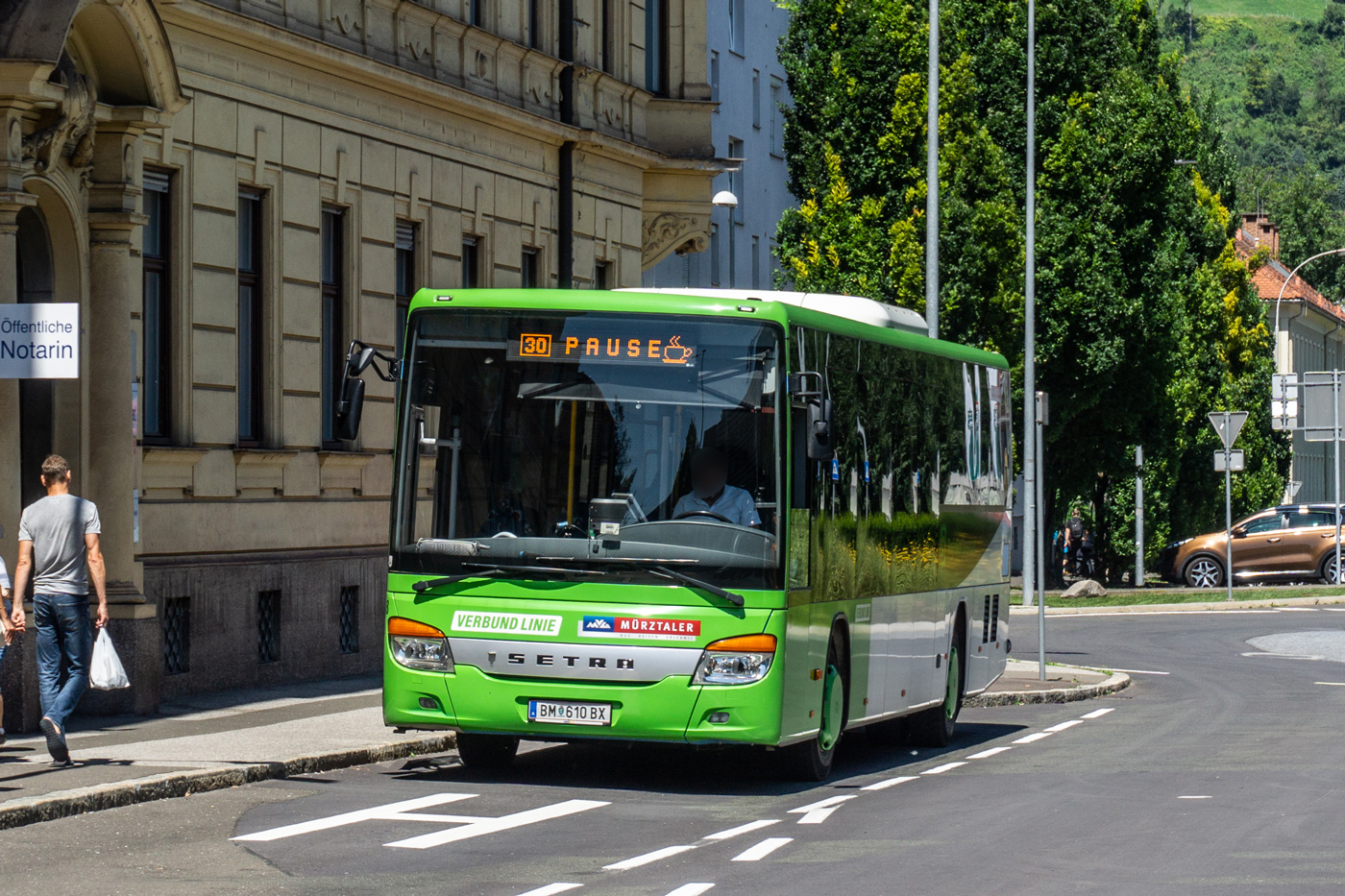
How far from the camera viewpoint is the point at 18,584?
42.1ft

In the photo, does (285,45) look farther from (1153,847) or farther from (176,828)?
(1153,847)

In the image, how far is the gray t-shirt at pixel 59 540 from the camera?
42.2 feet

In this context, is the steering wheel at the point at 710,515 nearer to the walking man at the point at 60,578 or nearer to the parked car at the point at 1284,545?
the walking man at the point at 60,578

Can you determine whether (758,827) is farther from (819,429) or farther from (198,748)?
(198,748)

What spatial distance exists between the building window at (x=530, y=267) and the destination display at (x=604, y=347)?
13.0m

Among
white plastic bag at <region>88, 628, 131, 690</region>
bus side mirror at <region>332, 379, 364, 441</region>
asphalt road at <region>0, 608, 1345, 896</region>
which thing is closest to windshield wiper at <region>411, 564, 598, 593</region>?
bus side mirror at <region>332, 379, 364, 441</region>

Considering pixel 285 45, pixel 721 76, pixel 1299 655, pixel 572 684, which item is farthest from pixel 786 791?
pixel 721 76

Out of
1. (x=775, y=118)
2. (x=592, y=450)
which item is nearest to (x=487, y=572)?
(x=592, y=450)

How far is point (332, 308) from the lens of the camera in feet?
71.3

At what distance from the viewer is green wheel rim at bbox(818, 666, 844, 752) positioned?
45.9 feet

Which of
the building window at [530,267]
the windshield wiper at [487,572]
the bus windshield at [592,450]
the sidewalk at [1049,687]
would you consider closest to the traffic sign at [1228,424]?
the sidewalk at [1049,687]

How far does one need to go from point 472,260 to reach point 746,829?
1420 cm

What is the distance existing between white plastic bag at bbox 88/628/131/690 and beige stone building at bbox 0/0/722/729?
2.88 metres

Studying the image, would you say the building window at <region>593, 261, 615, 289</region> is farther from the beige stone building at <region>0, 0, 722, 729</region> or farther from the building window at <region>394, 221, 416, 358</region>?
the building window at <region>394, 221, 416, 358</region>
